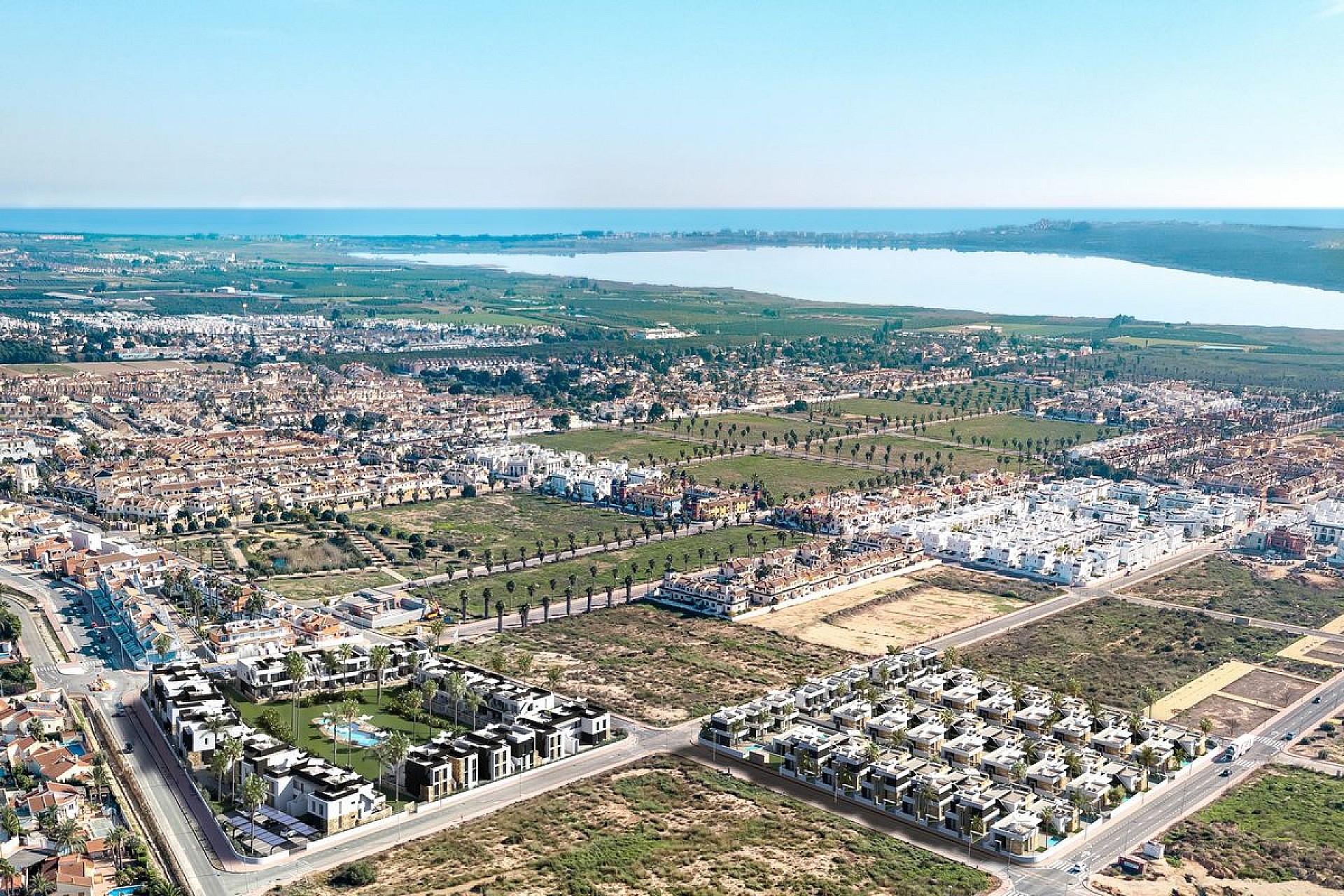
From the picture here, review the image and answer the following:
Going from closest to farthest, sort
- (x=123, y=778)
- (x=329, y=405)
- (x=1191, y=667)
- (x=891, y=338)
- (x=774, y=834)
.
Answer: (x=774, y=834)
(x=123, y=778)
(x=1191, y=667)
(x=329, y=405)
(x=891, y=338)

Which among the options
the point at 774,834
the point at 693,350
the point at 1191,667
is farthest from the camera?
the point at 693,350

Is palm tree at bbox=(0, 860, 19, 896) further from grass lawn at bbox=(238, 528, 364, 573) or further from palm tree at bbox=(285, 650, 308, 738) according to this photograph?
grass lawn at bbox=(238, 528, 364, 573)

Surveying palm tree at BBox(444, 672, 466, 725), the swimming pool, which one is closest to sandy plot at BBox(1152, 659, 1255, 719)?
palm tree at BBox(444, 672, 466, 725)

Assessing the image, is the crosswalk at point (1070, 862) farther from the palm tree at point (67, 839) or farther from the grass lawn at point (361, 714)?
the palm tree at point (67, 839)

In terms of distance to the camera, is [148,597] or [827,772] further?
[148,597]

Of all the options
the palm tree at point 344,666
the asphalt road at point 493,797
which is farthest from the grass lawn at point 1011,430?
the palm tree at point 344,666

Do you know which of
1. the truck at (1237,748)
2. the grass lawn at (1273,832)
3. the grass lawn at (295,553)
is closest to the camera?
the grass lawn at (1273,832)

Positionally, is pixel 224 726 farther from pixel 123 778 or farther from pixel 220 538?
pixel 220 538

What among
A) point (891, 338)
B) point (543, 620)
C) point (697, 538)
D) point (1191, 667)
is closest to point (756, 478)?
point (697, 538)
